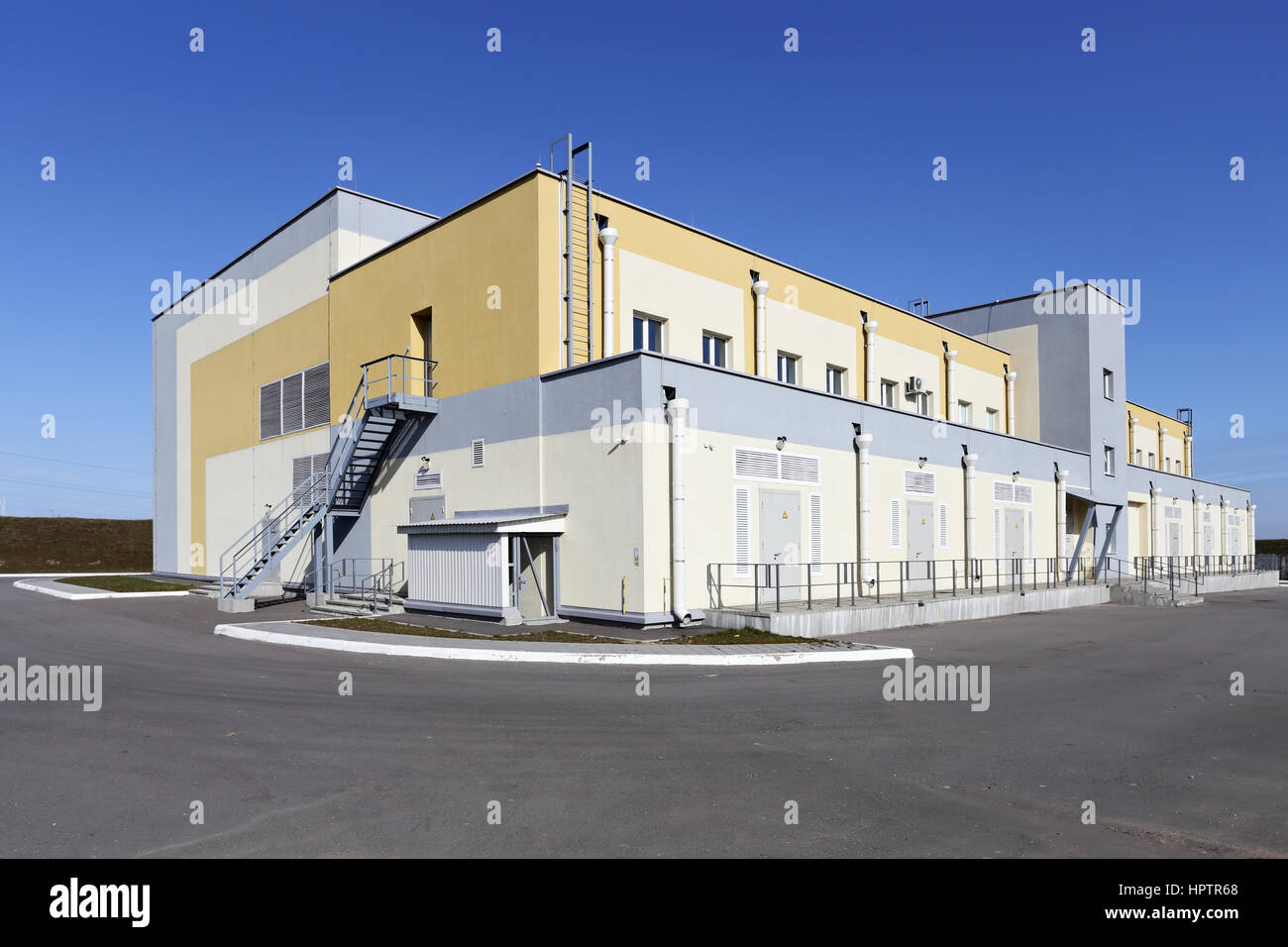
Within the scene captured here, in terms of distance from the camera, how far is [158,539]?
135ft

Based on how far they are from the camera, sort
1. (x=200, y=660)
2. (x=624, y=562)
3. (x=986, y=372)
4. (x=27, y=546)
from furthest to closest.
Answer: (x=27, y=546)
(x=986, y=372)
(x=624, y=562)
(x=200, y=660)

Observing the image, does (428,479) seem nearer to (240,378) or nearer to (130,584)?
(240,378)

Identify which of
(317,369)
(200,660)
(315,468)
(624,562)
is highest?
(317,369)

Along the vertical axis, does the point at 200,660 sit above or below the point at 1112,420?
below

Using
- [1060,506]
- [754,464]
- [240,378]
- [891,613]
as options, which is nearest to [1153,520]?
[1060,506]

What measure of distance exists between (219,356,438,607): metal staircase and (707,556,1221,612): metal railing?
9.32 meters

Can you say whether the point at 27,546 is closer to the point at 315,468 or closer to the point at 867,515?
the point at 315,468

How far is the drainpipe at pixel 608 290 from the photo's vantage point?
818 inches

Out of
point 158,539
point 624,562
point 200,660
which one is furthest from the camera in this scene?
point 158,539

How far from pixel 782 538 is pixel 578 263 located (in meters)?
7.92

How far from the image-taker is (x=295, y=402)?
2975 centimetres
